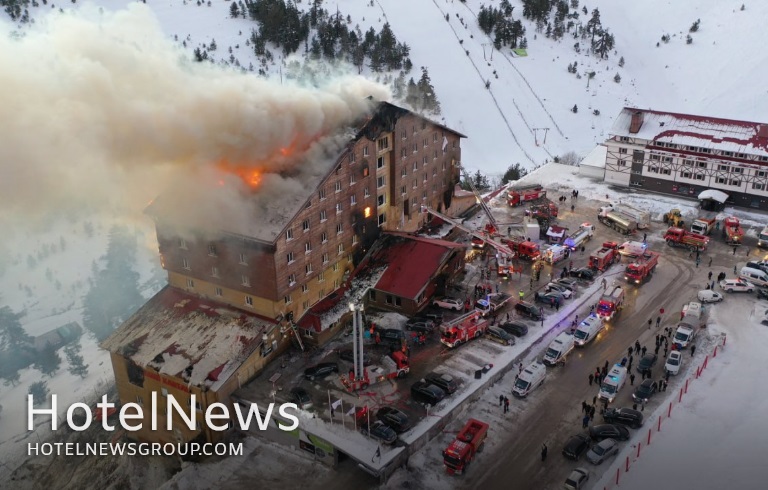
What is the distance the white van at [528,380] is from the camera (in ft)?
136

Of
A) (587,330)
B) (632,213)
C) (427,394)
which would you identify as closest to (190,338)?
(427,394)

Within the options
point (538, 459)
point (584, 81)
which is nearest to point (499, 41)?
point (584, 81)

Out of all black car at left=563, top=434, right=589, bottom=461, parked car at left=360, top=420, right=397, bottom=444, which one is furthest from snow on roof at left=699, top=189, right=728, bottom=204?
parked car at left=360, top=420, right=397, bottom=444

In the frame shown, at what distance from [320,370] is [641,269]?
27597 millimetres

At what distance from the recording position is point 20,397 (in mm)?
60156

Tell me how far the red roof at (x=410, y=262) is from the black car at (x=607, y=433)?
1603 cm

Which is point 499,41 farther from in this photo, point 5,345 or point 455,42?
point 5,345

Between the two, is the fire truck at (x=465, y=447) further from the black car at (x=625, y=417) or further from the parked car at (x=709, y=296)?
the parked car at (x=709, y=296)

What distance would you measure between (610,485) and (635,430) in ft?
17.0

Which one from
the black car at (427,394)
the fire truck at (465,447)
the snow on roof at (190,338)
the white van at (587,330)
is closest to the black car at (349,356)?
the black car at (427,394)

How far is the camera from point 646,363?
43500mm

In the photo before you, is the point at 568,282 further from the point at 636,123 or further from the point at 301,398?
the point at 636,123

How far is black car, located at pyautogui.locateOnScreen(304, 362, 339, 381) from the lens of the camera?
4281cm

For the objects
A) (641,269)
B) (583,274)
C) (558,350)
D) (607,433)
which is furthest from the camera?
(583,274)
